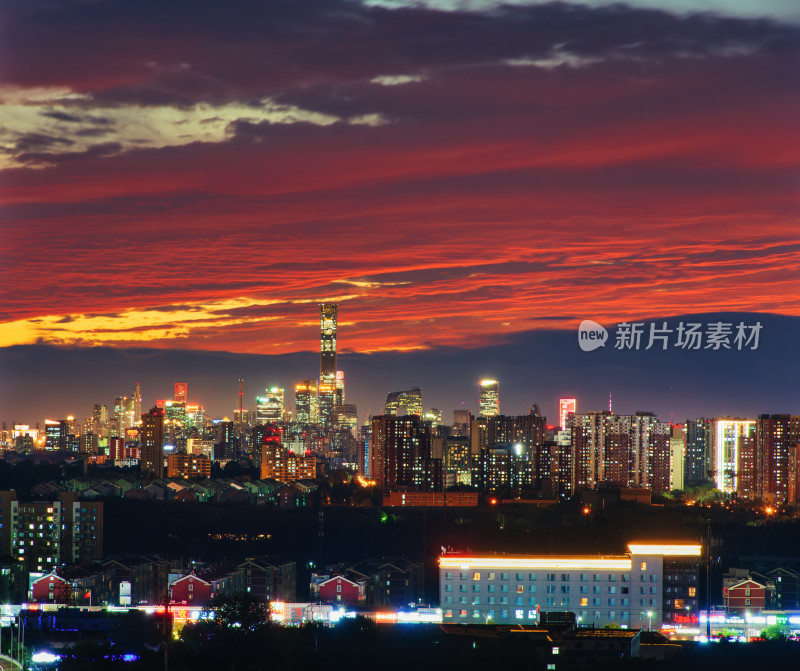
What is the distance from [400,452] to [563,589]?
741 inches

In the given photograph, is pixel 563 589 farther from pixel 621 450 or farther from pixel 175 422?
pixel 175 422

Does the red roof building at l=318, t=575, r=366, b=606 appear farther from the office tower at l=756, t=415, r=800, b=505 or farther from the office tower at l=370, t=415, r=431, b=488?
the office tower at l=370, t=415, r=431, b=488

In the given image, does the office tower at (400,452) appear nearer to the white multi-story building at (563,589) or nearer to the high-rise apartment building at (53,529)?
the high-rise apartment building at (53,529)

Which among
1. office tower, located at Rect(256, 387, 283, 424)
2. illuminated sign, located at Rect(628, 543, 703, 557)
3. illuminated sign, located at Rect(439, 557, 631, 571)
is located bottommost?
illuminated sign, located at Rect(439, 557, 631, 571)

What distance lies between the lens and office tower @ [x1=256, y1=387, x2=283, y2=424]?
4972 cm

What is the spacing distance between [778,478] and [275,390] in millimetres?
24587

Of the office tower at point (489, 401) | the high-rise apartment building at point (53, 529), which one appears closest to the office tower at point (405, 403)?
the office tower at point (489, 401)

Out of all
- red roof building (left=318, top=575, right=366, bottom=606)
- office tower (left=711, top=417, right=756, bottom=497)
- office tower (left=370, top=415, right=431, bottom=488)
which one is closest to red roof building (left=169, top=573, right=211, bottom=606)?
red roof building (left=318, top=575, right=366, bottom=606)

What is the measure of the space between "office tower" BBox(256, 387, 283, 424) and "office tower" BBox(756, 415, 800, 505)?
21.7 metres

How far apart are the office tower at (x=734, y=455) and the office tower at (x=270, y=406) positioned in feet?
60.9

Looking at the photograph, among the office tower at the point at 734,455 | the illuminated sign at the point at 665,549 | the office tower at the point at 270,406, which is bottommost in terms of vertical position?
the illuminated sign at the point at 665,549

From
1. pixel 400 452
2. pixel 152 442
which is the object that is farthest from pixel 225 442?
pixel 400 452

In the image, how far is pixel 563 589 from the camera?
1408cm

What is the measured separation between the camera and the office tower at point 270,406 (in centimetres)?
4972
